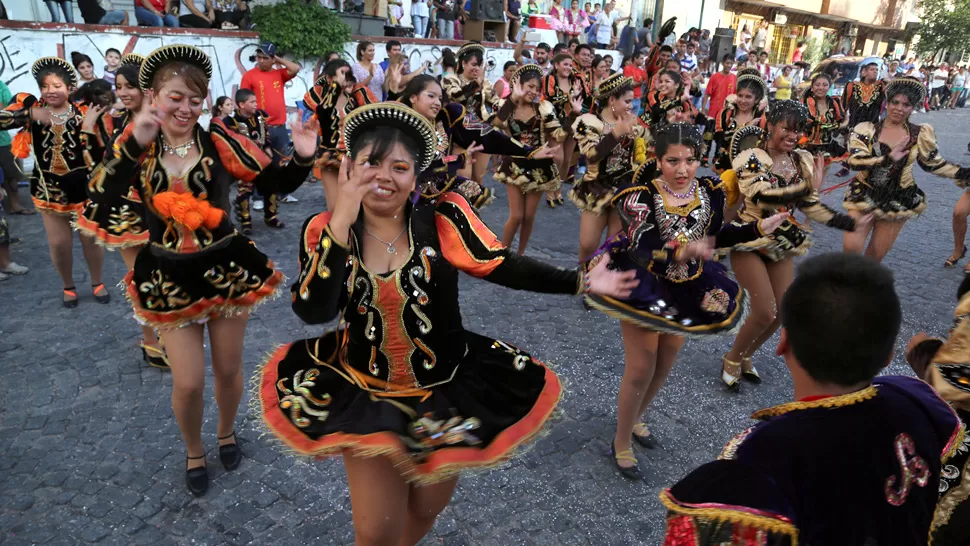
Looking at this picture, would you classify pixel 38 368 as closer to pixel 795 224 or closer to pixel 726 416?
pixel 726 416

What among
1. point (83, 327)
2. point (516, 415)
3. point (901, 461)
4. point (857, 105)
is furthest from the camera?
point (857, 105)

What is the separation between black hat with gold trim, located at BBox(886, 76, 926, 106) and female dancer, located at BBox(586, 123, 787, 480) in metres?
3.47

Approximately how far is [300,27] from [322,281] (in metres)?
12.8

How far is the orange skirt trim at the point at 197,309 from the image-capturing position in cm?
348

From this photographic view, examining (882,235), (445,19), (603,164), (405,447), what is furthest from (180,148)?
(445,19)

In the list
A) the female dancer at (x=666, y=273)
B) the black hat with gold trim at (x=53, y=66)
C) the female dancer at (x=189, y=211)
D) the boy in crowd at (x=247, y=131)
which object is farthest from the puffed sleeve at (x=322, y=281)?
the boy in crowd at (x=247, y=131)

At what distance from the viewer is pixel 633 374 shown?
12.7ft

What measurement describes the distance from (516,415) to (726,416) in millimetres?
2823

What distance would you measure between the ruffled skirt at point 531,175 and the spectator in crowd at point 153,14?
9115mm

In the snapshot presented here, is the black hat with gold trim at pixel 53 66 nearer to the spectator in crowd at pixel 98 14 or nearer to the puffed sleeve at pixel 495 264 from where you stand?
the puffed sleeve at pixel 495 264

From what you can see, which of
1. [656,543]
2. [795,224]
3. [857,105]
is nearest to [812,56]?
[857,105]

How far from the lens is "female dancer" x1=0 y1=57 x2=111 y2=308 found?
19.4 ft

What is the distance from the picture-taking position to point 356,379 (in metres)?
2.63

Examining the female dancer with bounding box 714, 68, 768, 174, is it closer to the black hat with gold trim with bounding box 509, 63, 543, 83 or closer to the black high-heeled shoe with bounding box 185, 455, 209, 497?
the black hat with gold trim with bounding box 509, 63, 543, 83
